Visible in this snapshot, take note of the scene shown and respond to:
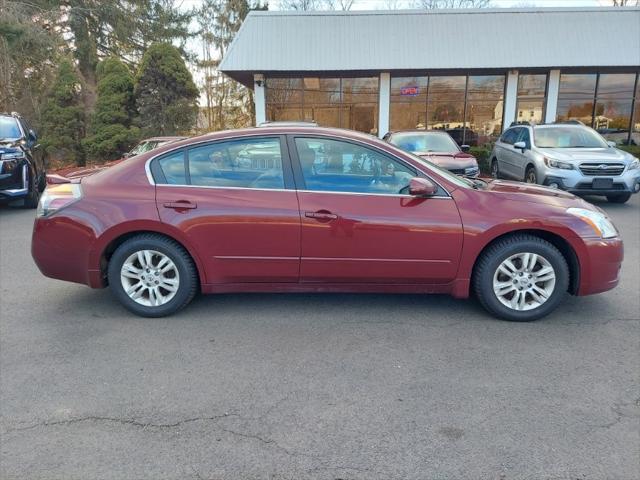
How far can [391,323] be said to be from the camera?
158 inches

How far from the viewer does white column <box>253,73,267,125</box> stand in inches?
661

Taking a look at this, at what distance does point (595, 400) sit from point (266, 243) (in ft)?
8.21

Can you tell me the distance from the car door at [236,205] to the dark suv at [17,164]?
21.5 feet

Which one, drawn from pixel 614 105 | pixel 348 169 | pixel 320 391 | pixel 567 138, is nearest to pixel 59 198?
pixel 348 169

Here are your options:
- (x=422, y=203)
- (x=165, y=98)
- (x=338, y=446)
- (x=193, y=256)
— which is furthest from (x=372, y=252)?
(x=165, y=98)

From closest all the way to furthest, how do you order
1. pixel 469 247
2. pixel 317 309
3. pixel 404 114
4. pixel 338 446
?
pixel 338 446 → pixel 469 247 → pixel 317 309 → pixel 404 114

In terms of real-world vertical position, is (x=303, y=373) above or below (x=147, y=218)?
below

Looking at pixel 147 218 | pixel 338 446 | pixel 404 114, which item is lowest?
pixel 338 446

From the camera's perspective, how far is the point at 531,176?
33.2ft

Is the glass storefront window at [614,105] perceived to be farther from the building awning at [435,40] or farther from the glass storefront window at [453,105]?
the glass storefront window at [453,105]

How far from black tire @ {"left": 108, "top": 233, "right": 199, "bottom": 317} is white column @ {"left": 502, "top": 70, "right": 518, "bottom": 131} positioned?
16014 millimetres

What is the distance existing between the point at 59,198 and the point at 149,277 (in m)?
1.03

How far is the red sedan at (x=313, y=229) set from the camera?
12.8ft

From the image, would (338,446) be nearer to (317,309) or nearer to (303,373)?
(303,373)
